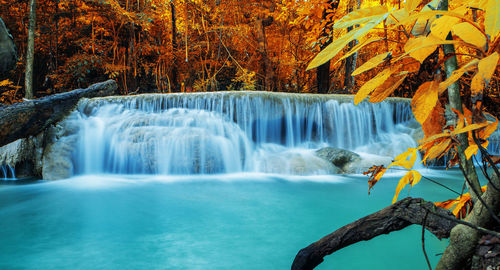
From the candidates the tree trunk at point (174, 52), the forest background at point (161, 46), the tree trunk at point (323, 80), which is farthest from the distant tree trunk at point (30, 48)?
the tree trunk at point (323, 80)

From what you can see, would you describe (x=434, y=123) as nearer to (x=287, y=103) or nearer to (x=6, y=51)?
(x=6, y=51)

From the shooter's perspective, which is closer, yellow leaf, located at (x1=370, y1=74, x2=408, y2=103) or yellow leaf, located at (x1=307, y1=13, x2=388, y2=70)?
yellow leaf, located at (x1=307, y1=13, x2=388, y2=70)

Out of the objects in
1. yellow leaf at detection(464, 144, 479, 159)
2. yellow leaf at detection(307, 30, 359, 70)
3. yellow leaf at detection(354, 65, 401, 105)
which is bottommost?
yellow leaf at detection(464, 144, 479, 159)

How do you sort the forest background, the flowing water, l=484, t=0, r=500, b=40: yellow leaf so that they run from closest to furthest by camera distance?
l=484, t=0, r=500, b=40: yellow leaf
the flowing water
the forest background

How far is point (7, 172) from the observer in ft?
19.4

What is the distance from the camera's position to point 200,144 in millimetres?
6258

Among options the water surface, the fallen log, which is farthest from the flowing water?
the fallen log

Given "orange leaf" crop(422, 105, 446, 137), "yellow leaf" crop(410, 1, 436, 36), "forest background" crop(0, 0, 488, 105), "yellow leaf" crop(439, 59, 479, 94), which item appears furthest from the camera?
"forest background" crop(0, 0, 488, 105)

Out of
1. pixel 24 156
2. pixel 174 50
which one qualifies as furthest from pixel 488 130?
pixel 174 50

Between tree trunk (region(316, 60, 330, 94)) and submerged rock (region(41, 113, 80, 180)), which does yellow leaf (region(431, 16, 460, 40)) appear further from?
tree trunk (region(316, 60, 330, 94))

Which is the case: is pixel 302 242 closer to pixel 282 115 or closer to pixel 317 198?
pixel 317 198

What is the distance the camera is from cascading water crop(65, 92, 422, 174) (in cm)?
615

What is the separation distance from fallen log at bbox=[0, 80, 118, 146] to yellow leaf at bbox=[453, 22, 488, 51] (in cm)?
620

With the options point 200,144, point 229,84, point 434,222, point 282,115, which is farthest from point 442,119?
point 229,84
